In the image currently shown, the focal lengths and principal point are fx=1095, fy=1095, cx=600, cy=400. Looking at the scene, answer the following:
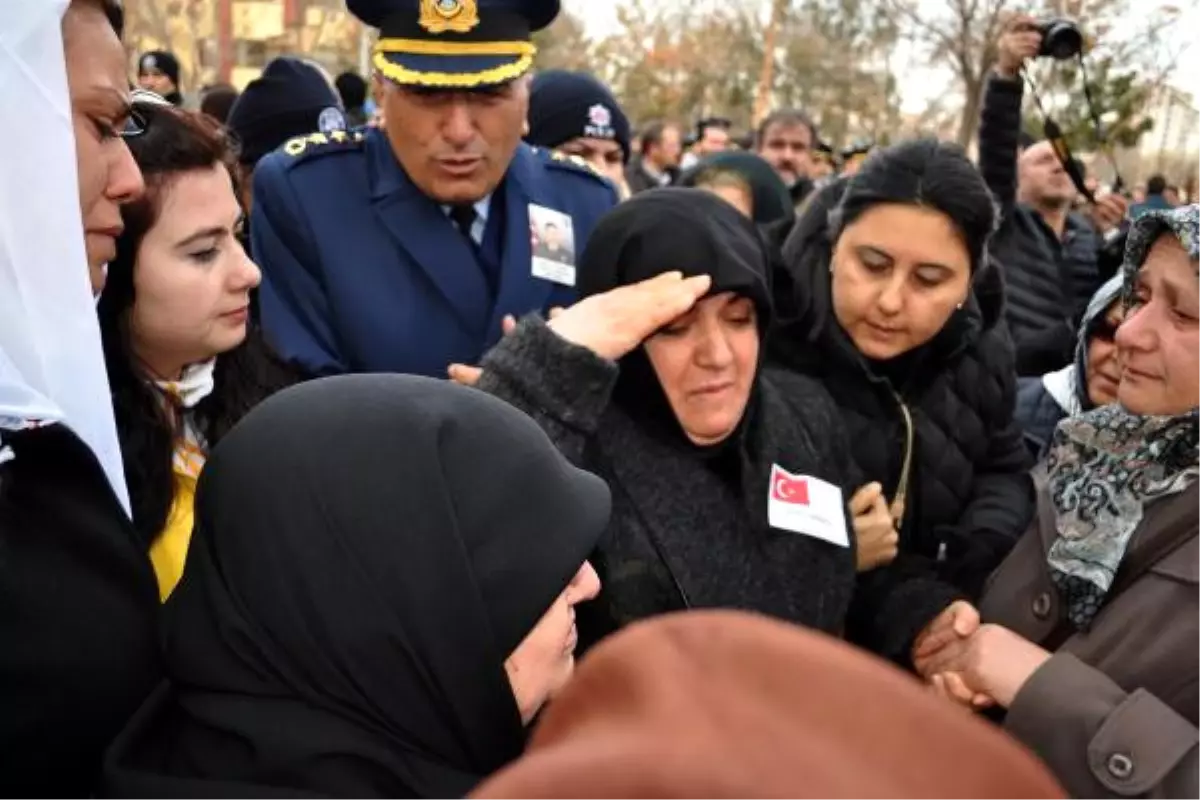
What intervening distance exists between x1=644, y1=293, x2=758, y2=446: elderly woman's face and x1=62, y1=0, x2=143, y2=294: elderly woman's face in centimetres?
90

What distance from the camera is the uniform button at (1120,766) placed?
5.26 feet

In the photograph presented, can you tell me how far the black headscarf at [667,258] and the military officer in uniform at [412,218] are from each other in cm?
49

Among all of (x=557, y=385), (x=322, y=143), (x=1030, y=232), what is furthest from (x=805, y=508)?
(x=1030, y=232)

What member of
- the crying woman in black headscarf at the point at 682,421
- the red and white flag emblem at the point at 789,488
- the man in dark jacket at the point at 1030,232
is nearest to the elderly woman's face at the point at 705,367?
the crying woman in black headscarf at the point at 682,421

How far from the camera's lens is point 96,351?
4.81 ft

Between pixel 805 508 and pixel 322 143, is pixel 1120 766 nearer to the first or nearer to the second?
pixel 805 508

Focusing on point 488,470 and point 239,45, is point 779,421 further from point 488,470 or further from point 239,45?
point 239,45

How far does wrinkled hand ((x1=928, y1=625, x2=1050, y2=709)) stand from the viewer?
1846 millimetres

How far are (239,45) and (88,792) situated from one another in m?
23.3

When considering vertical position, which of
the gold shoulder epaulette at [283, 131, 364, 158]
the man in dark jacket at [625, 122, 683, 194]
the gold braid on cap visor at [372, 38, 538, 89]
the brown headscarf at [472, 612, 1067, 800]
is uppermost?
the brown headscarf at [472, 612, 1067, 800]

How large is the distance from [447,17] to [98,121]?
41.3 inches

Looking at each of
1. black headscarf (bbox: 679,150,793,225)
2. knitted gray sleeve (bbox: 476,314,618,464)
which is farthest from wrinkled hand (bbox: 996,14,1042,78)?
knitted gray sleeve (bbox: 476,314,618,464)

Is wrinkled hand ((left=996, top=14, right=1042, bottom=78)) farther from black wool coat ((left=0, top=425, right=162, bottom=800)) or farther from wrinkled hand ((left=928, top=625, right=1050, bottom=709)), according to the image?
black wool coat ((left=0, top=425, right=162, bottom=800))

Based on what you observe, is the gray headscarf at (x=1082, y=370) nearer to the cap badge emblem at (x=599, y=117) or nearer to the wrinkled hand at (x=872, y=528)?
the wrinkled hand at (x=872, y=528)
